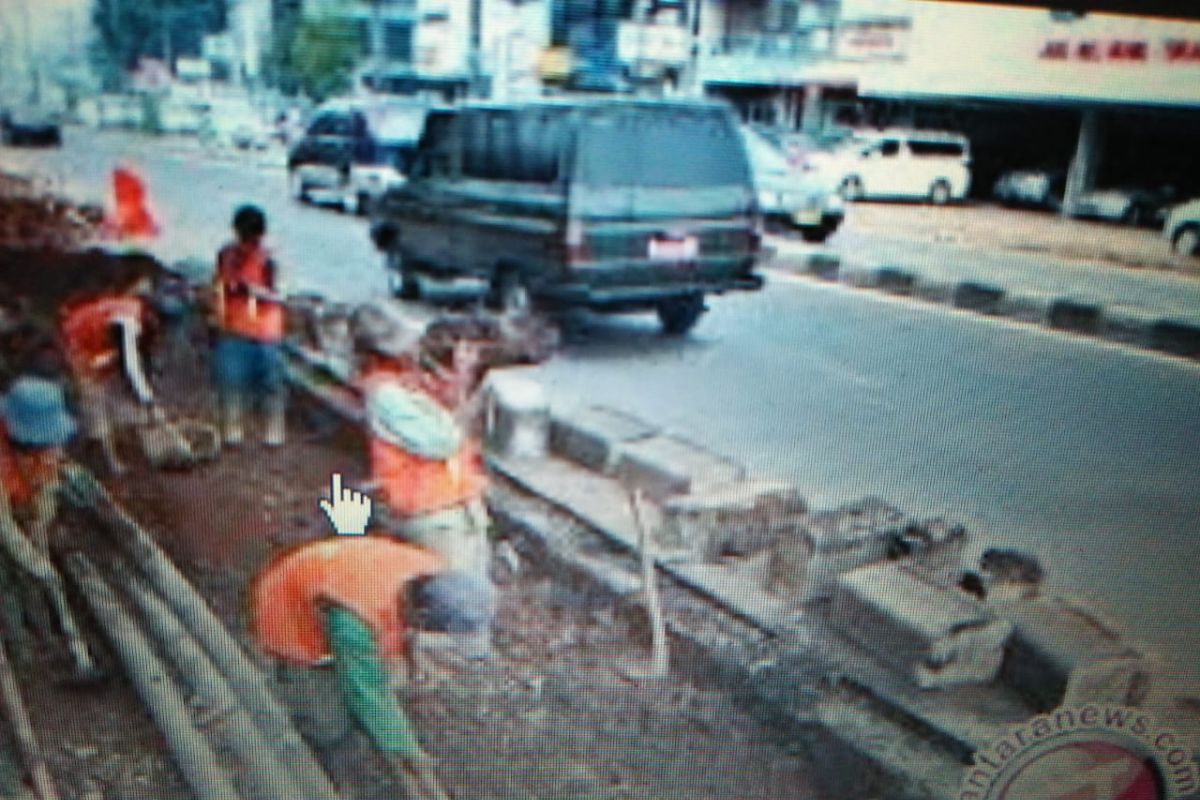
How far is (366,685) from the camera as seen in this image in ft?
4.03

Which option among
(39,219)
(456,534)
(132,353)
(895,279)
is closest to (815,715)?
(456,534)

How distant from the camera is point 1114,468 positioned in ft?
4.10

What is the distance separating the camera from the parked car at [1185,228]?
1096mm

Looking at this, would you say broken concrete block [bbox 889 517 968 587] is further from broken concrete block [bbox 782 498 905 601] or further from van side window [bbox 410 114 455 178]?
van side window [bbox 410 114 455 178]

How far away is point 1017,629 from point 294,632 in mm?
953

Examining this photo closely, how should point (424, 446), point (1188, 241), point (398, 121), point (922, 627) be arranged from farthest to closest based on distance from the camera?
point (398, 121)
point (424, 446)
point (922, 627)
point (1188, 241)

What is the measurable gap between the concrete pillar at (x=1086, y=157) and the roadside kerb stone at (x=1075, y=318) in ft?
0.70

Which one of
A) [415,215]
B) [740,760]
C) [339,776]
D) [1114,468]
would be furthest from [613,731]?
[415,215]

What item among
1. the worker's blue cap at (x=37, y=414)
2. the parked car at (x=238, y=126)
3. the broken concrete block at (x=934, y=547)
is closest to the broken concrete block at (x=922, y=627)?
the broken concrete block at (x=934, y=547)

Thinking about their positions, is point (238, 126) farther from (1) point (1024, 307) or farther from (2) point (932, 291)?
(1) point (1024, 307)

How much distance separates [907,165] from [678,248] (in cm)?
37

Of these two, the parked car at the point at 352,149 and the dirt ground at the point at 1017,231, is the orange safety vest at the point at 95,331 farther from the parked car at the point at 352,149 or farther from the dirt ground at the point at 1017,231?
the dirt ground at the point at 1017,231

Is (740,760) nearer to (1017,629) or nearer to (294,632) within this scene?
(1017,629)

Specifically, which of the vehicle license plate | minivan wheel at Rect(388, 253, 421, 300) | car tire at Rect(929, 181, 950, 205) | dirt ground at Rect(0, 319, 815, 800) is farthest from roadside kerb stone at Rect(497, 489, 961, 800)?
car tire at Rect(929, 181, 950, 205)
